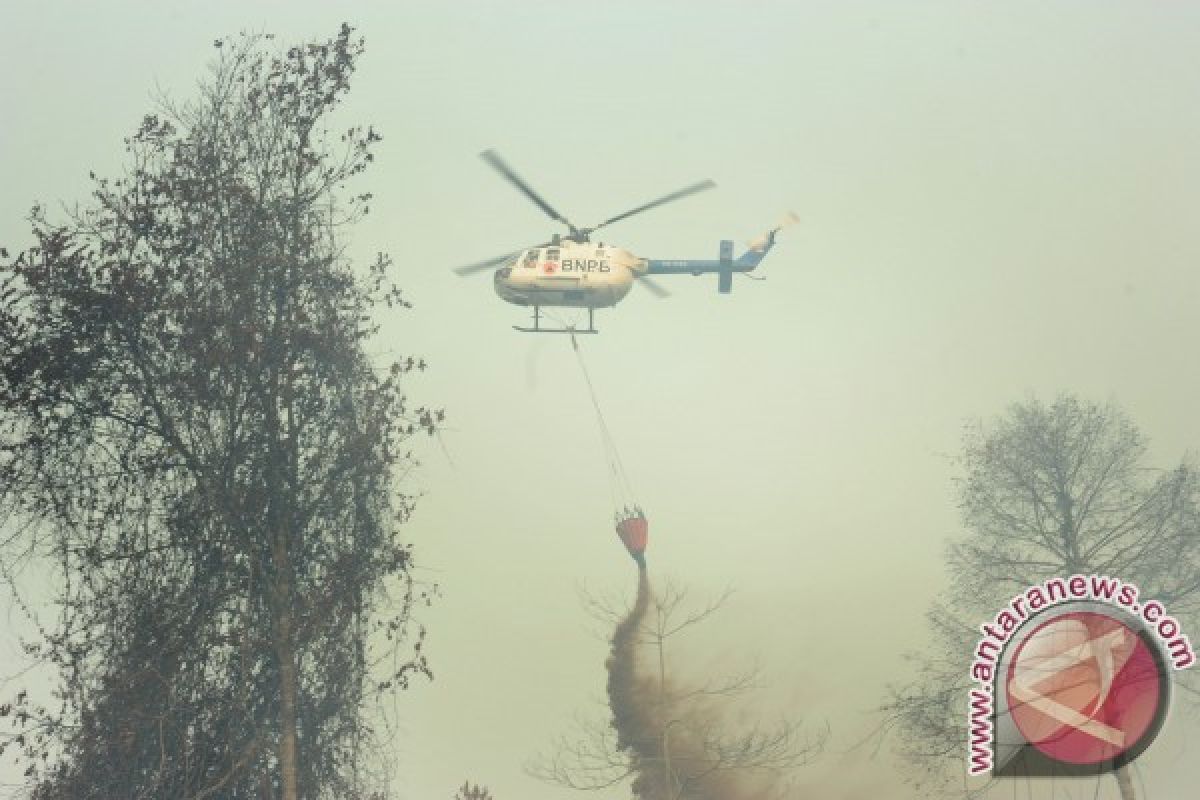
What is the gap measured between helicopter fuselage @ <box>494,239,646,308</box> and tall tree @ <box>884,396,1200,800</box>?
16899 mm

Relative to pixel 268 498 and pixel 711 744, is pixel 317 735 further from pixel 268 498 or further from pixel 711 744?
pixel 711 744

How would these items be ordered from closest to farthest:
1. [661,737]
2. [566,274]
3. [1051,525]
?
[1051,525] < [661,737] < [566,274]

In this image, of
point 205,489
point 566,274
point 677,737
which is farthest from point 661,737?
point 205,489

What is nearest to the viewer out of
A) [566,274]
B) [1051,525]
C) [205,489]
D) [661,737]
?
[205,489]

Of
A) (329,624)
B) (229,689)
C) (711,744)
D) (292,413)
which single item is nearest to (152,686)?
(229,689)

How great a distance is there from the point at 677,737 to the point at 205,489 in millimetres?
25547

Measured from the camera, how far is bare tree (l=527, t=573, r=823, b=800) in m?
41.0

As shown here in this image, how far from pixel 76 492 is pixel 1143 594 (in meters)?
25.4

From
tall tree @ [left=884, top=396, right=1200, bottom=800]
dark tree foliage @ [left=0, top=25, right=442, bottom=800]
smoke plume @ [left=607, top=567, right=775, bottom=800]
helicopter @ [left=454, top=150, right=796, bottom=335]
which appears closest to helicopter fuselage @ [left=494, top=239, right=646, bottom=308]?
helicopter @ [left=454, top=150, right=796, bottom=335]

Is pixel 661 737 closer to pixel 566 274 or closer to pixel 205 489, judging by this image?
pixel 566 274

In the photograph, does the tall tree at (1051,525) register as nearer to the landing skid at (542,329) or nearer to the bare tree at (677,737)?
the bare tree at (677,737)

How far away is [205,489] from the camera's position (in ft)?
67.0

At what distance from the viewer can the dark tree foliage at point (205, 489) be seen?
19859 mm

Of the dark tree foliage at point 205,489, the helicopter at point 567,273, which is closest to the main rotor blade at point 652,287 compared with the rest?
the helicopter at point 567,273
